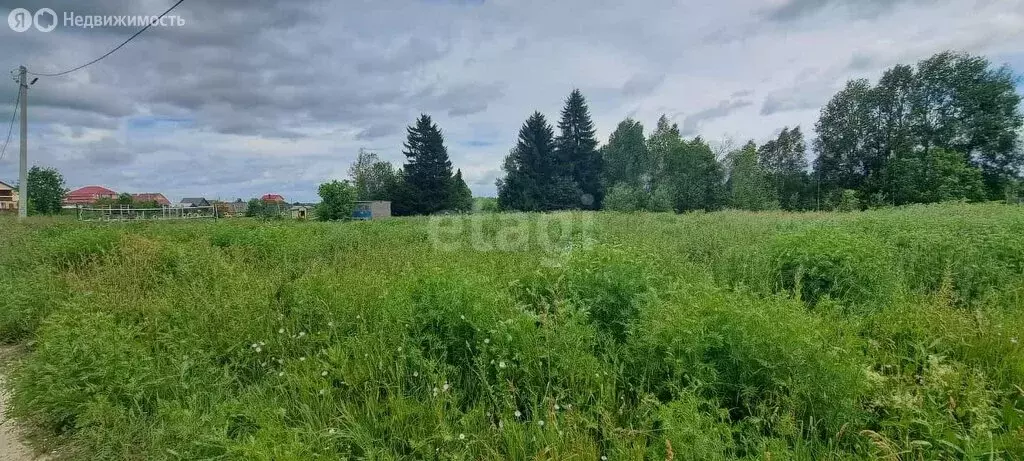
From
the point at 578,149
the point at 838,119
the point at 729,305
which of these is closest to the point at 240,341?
the point at 729,305

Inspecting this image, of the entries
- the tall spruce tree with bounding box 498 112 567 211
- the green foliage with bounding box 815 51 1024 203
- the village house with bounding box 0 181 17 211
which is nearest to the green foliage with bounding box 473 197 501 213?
the tall spruce tree with bounding box 498 112 567 211

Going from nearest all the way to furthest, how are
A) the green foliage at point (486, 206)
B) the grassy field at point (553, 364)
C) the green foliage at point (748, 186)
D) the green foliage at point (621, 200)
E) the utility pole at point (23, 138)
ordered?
the grassy field at point (553, 364), the utility pole at point (23, 138), the green foliage at point (486, 206), the green foliage at point (621, 200), the green foliage at point (748, 186)

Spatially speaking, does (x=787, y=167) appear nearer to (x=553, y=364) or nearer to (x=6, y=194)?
(x=553, y=364)

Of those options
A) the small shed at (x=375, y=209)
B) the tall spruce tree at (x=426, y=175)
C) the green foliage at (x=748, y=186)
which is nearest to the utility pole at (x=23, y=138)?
the small shed at (x=375, y=209)

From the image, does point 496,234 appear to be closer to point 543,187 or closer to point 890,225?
point 890,225

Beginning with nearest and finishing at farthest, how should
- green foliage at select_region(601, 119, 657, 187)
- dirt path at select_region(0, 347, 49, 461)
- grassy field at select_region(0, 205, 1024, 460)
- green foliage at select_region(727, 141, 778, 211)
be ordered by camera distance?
grassy field at select_region(0, 205, 1024, 460) → dirt path at select_region(0, 347, 49, 461) → green foliage at select_region(727, 141, 778, 211) → green foliage at select_region(601, 119, 657, 187)

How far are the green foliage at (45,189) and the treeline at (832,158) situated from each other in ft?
144

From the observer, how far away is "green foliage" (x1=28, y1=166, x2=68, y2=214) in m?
40.3

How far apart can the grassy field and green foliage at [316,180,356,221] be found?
80.2 feet

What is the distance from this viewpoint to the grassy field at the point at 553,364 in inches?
89.0

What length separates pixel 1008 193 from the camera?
98.2 feet

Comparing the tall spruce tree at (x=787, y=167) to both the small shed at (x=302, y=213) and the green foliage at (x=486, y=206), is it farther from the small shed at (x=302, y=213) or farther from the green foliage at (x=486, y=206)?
the small shed at (x=302, y=213)

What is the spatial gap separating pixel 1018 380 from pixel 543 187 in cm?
4165

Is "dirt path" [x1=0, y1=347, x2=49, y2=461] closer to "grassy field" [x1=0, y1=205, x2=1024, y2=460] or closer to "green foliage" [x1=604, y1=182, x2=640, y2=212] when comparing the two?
"grassy field" [x1=0, y1=205, x2=1024, y2=460]
